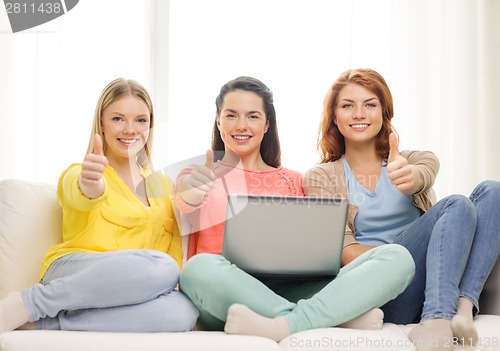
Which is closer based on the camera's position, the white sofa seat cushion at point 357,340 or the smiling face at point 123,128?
the white sofa seat cushion at point 357,340

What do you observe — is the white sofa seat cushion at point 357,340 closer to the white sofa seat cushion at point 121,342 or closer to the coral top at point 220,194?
the white sofa seat cushion at point 121,342

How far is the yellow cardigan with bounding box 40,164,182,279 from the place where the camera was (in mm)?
1616

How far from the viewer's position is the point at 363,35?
3.24 meters

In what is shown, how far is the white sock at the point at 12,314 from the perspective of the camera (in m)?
1.36

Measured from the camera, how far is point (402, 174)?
5.59 ft

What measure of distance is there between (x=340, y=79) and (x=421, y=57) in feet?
4.48

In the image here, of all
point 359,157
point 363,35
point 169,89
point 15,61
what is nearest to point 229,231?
point 359,157

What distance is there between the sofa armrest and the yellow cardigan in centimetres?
82

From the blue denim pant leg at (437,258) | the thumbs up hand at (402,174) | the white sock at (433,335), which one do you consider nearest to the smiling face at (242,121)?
the thumbs up hand at (402,174)

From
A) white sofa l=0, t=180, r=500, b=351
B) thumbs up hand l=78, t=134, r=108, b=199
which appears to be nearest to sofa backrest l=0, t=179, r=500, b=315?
white sofa l=0, t=180, r=500, b=351

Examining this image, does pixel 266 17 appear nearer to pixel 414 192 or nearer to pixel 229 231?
pixel 414 192

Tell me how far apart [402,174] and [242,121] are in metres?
0.51

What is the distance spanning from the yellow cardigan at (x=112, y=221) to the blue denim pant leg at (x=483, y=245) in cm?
75

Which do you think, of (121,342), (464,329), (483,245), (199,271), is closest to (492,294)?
(483,245)
